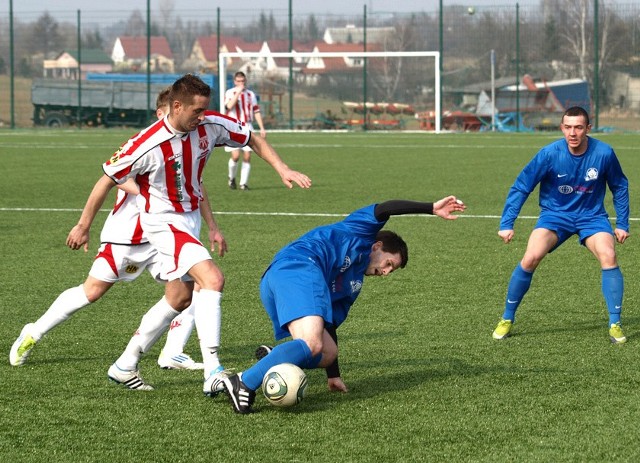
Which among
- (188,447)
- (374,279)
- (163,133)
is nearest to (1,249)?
(374,279)

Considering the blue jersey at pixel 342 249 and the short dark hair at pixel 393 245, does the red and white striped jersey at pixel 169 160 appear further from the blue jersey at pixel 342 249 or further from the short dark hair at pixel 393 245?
the short dark hair at pixel 393 245

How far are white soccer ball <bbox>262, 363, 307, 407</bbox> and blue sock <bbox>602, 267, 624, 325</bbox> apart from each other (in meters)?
2.78

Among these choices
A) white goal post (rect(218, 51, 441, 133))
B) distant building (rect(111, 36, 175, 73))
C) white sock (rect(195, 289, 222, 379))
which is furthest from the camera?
distant building (rect(111, 36, 175, 73))

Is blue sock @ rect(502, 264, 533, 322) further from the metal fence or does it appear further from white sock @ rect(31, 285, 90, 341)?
the metal fence

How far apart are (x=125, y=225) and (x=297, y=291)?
136cm

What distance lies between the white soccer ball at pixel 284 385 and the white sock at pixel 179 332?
1.23 metres

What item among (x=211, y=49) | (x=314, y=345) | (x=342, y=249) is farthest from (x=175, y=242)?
(x=211, y=49)

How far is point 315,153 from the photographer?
27.4m

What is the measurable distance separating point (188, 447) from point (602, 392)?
2.26m

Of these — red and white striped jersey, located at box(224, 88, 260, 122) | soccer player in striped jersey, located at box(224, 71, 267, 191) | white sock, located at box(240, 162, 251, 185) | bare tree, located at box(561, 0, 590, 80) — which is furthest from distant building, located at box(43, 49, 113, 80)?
white sock, located at box(240, 162, 251, 185)

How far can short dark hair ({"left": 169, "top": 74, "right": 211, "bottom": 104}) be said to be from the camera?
5.66m

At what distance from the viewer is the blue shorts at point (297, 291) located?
5.46 meters

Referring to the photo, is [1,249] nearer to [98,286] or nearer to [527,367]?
[98,286]

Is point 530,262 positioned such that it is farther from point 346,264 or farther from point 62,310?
point 62,310
